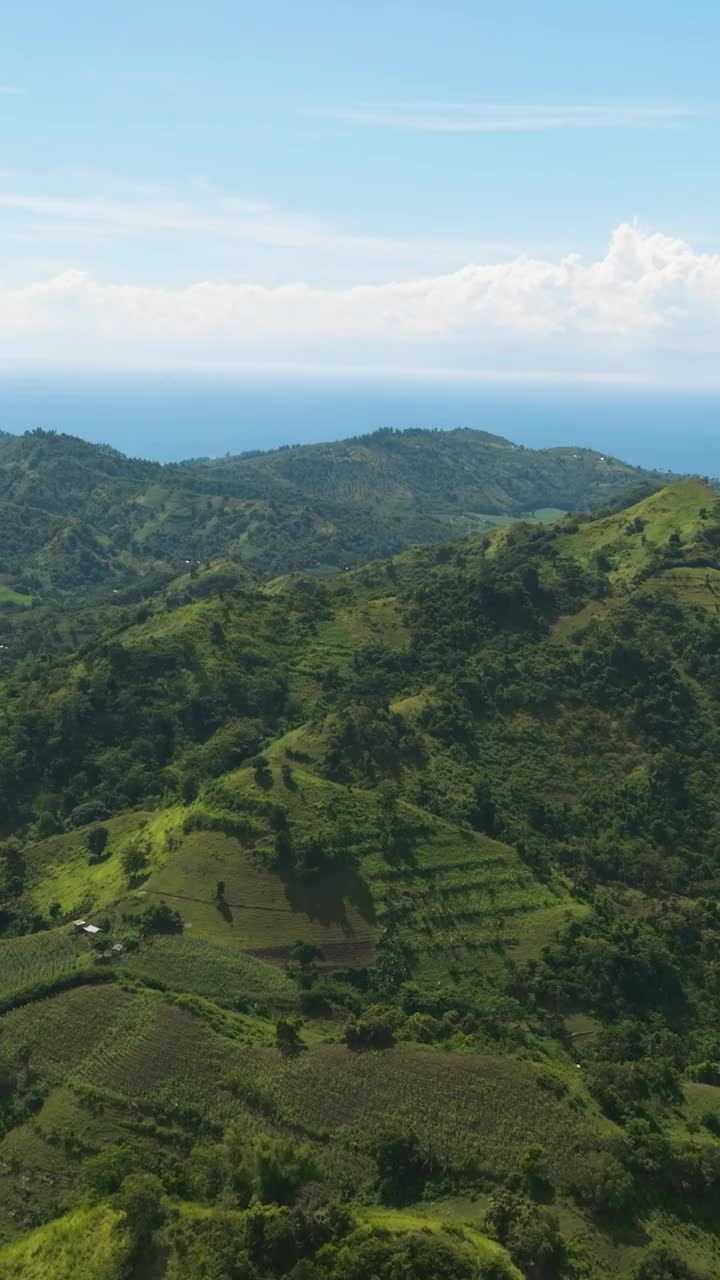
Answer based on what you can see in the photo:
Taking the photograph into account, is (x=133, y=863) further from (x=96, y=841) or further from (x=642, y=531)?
(x=642, y=531)

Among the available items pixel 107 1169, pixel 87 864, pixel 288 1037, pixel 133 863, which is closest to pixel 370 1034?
pixel 288 1037

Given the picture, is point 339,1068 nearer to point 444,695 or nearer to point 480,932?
point 480,932

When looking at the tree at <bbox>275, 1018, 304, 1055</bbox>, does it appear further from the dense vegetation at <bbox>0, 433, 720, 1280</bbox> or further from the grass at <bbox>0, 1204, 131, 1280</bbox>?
the grass at <bbox>0, 1204, 131, 1280</bbox>

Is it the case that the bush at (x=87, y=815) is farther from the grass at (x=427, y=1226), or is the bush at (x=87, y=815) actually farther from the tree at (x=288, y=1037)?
the grass at (x=427, y=1226)

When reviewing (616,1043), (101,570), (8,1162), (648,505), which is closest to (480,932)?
(616,1043)

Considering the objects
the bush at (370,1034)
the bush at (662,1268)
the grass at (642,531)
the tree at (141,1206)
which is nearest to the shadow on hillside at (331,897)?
the bush at (370,1034)
